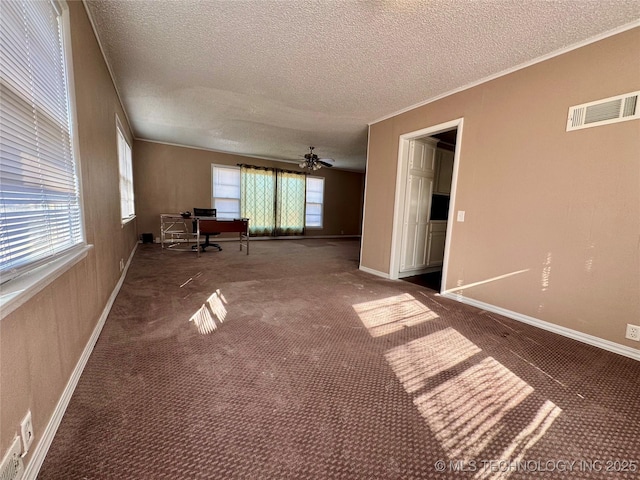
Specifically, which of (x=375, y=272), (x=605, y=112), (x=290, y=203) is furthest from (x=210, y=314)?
(x=290, y=203)

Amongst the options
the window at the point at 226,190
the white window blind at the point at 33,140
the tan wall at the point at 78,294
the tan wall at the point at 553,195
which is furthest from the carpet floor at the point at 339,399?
the window at the point at 226,190

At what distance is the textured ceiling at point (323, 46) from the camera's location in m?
1.84

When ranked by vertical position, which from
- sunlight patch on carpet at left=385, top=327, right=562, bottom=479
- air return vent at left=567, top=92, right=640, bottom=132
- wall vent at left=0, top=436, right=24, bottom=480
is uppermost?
air return vent at left=567, top=92, right=640, bottom=132

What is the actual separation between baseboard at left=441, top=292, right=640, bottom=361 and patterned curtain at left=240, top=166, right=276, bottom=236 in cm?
583

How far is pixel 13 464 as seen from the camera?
82 cm

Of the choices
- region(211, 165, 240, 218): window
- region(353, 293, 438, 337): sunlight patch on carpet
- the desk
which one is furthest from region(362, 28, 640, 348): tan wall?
region(211, 165, 240, 218): window

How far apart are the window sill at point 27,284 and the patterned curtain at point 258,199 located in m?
6.12

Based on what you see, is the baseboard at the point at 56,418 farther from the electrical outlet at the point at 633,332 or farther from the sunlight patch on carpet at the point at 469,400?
the electrical outlet at the point at 633,332

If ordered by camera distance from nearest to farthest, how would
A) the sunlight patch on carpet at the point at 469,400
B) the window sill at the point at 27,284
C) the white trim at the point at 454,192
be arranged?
the window sill at the point at 27,284 < the sunlight patch on carpet at the point at 469,400 < the white trim at the point at 454,192

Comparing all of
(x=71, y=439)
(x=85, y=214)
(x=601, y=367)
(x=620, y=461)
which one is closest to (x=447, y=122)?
(x=601, y=367)

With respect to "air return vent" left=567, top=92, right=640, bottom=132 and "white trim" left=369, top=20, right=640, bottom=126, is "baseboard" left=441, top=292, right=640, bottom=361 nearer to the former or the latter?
"air return vent" left=567, top=92, right=640, bottom=132

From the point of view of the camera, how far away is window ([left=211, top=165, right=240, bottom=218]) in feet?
22.8

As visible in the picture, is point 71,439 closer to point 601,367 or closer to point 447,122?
point 601,367

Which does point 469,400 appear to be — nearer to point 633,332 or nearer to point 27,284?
point 633,332
